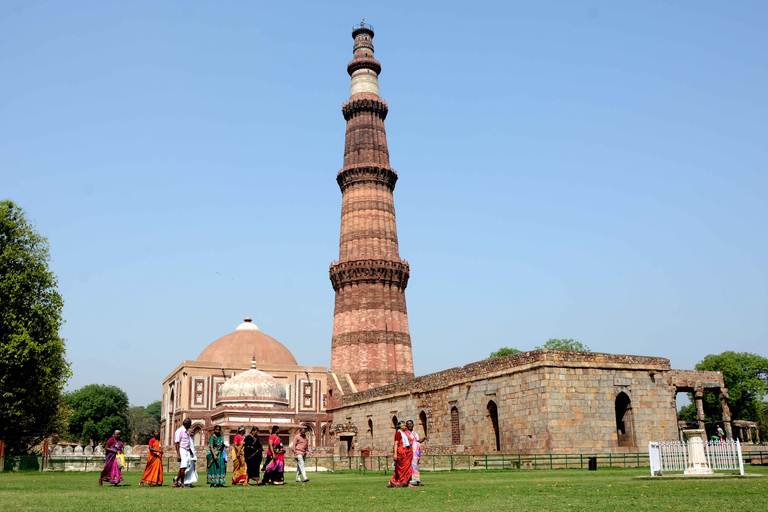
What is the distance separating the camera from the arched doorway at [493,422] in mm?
24625

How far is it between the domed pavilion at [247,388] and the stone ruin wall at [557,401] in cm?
862

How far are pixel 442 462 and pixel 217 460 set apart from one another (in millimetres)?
8977

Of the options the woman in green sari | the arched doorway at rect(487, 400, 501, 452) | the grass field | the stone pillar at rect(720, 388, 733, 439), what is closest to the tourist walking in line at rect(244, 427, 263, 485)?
the woman in green sari

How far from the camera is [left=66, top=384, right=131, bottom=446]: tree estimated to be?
198 ft

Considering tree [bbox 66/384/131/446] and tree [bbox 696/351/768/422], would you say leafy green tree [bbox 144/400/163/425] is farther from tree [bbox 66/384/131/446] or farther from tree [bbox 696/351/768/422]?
tree [bbox 696/351/768/422]

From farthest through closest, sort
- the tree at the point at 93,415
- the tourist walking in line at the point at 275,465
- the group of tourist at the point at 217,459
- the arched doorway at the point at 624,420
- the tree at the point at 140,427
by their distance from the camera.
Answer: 1. the tree at the point at 140,427
2. the tree at the point at 93,415
3. the arched doorway at the point at 624,420
4. the tourist walking in line at the point at 275,465
5. the group of tourist at the point at 217,459

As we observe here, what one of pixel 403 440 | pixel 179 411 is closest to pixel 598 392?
pixel 403 440

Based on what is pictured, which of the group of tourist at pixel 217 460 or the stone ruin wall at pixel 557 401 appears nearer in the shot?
the group of tourist at pixel 217 460

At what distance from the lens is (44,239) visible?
26.0m

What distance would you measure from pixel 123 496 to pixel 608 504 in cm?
743

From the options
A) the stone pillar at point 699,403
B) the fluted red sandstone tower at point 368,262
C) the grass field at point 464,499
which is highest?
the fluted red sandstone tower at point 368,262

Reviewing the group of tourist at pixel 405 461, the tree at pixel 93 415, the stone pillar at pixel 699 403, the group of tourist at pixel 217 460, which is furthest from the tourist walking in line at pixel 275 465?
the tree at pixel 93 415

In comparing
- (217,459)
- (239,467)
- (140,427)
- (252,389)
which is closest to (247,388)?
(252,389)

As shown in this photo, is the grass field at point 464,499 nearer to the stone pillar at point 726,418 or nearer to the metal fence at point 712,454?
the metal fence at point 712,454
